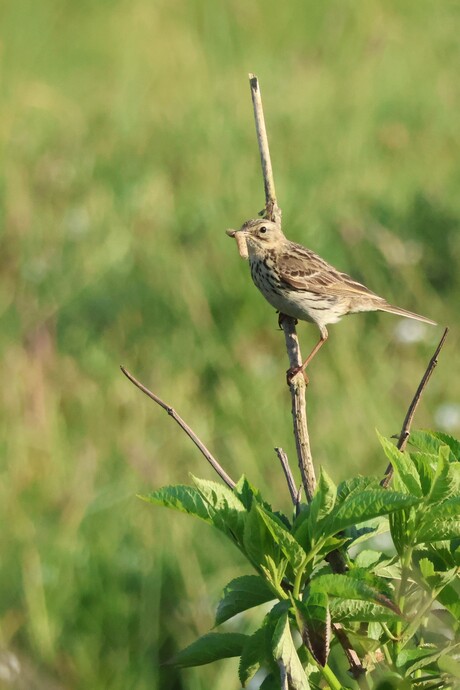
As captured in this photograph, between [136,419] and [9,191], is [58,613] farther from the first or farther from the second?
[9,191]

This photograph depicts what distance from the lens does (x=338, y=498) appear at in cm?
149

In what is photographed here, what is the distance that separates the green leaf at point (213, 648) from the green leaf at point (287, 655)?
0.58ft

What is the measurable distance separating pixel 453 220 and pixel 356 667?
21.9 ft

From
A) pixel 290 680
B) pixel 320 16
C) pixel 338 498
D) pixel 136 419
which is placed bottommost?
pixel 136 419

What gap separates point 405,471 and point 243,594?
0.29 m

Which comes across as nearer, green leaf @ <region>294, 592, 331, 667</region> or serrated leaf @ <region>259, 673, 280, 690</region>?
green leaf @ <region>294, 592, 331, 667</region>

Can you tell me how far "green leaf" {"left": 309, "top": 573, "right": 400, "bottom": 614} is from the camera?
4.52 feet

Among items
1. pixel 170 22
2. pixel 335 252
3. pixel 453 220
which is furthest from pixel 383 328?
pixel 170 22

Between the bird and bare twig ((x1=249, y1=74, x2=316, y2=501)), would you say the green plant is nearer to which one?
bare twig ((x1=249, y1=74, x2=316, y2=501))

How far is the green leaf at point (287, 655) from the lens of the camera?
1375 mm

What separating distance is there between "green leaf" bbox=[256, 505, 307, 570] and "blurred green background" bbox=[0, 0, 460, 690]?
3045 millimetres

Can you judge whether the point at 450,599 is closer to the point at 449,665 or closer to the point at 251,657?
the point at 449,665

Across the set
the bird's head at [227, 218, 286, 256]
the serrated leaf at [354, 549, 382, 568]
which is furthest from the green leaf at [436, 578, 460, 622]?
the bird's head at [227, 218, 286, 256]

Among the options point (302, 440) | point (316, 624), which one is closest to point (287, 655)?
point (316, 624)
